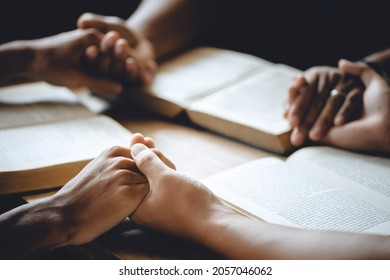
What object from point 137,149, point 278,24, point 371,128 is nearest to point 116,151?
point 137,149

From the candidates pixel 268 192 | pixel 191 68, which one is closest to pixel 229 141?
pixel 268 192

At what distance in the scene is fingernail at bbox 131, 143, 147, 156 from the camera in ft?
3.06

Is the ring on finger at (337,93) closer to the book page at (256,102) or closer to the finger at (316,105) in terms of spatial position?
the finger at (316,105)

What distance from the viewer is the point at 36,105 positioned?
→ 4.52 ft

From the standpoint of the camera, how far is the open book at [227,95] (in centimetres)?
122

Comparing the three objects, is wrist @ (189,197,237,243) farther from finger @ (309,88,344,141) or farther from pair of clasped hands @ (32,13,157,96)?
pair of clasped hands @ (32,13,157,96)

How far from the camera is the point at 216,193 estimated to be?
0.94 meters

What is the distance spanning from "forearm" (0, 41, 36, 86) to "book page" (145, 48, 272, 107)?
386 mm

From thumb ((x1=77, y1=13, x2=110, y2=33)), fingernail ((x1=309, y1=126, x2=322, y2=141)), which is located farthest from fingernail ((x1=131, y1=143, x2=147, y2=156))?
thumb ((x1=77, y1=13, x2=110, y2=33))

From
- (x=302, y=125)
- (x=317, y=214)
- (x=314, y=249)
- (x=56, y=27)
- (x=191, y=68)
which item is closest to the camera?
(x=314, y=249)

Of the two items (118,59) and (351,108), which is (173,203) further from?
(118,59)

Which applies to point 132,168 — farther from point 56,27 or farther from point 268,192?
point 56,27

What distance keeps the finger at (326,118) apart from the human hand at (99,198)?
50 centimetres
